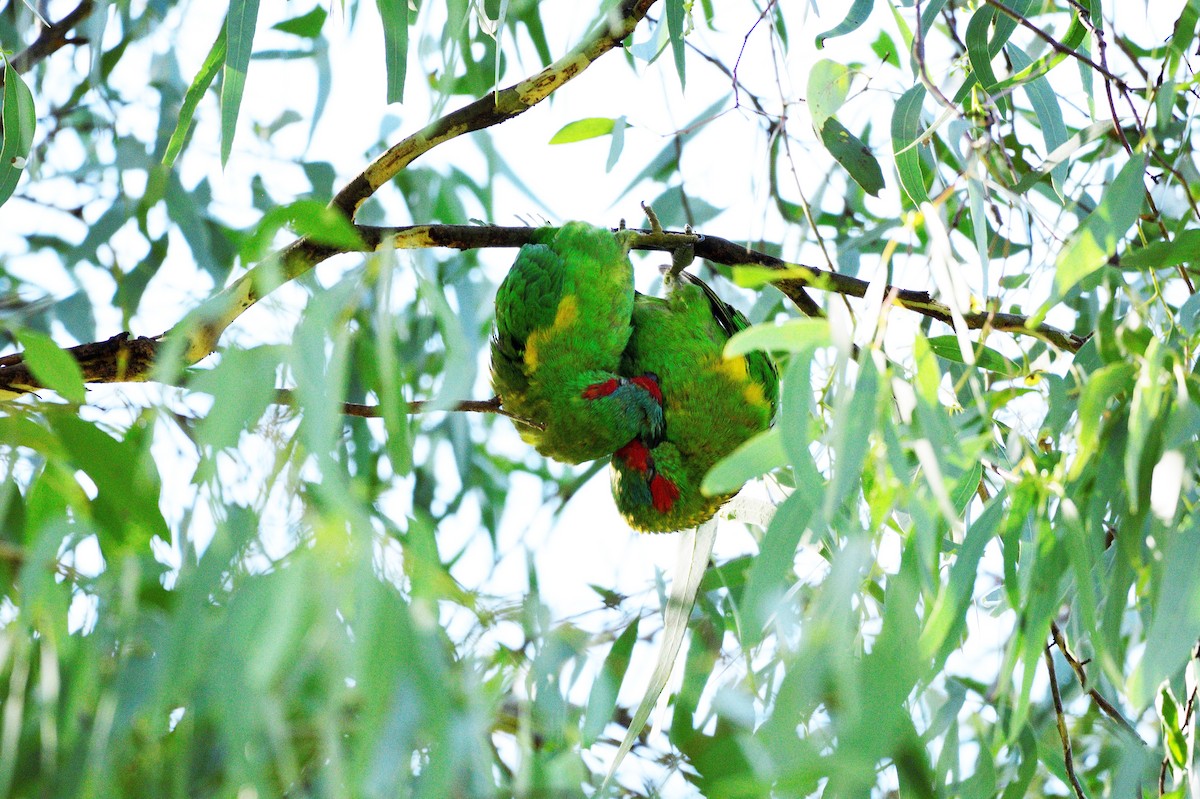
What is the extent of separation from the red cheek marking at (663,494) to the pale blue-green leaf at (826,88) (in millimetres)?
658

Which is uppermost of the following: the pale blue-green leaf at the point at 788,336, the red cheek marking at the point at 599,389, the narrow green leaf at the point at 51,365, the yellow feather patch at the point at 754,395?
the red cheek marking at the point at 599,389

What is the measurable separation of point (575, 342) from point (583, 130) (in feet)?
1.20

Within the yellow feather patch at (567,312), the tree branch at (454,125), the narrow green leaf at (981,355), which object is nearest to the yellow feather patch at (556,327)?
the yellow feather patch at (567,312)

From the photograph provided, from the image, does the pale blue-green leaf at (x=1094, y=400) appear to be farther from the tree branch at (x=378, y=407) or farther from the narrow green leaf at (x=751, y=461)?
the tree branch at (x=378, y=407)

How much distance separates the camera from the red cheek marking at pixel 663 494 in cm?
191

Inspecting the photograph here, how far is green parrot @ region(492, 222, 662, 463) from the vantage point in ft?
6.38

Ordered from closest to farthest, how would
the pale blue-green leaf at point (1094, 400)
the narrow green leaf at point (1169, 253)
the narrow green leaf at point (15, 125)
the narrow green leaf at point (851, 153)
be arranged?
the pale blue-green leaf at point (1094, 400), the narrow green leaf at point (1169, 253), the narrow green leaf at point (15, 125), the narrow green leaf at point (851, 153)

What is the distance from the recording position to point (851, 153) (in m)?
1.66

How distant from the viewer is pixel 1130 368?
1.07m

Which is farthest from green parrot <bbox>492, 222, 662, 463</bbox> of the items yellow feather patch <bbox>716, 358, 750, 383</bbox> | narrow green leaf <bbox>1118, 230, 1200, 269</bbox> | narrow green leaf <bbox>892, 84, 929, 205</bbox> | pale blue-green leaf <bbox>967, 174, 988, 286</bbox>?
narrow green leaf <bbox>1118, 230, 1200, 269</bbox>

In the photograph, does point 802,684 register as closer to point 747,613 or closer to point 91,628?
point 747,613

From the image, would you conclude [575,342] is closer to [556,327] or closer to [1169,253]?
[556,327]

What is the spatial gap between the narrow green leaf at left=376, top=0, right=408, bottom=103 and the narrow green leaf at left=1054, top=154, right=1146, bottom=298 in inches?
33.0

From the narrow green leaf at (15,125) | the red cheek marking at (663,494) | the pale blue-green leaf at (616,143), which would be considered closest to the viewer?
the narrow green leaf at (15,125)
